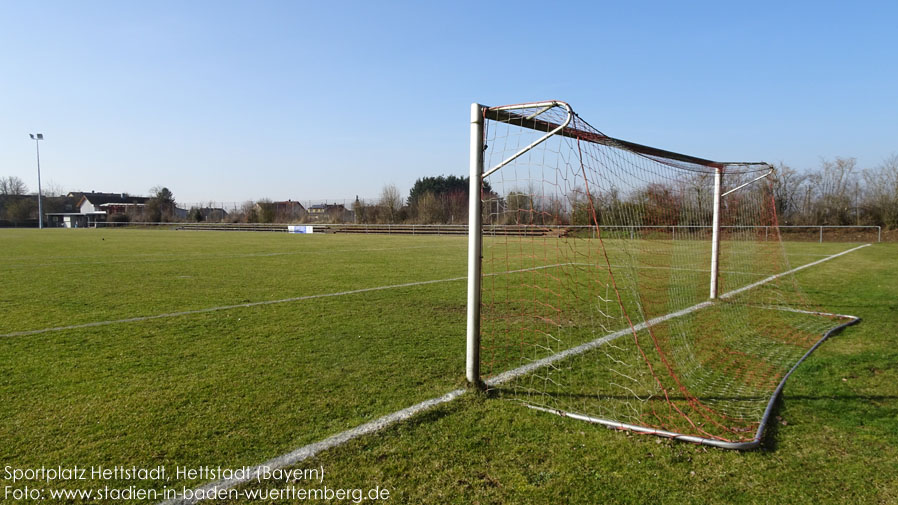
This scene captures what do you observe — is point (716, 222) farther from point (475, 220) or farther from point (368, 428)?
point (368, 428)

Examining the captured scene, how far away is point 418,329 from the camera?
19.4ft

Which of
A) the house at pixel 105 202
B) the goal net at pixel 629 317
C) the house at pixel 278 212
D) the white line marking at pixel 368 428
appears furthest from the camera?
the house at pixel 105 202

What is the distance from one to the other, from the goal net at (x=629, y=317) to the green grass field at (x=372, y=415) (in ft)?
1.01

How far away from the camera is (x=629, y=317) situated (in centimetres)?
648

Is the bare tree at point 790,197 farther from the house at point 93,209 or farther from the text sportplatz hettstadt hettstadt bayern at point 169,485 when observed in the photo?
the house at point 93,209

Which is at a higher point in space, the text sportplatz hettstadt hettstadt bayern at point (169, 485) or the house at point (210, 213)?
the house at point (210, 213)

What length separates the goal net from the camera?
365 centimetres

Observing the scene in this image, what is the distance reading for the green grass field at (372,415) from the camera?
2543 millimetres

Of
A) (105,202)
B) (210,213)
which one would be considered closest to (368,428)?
(210,213)

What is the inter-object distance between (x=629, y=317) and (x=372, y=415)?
4247 mm

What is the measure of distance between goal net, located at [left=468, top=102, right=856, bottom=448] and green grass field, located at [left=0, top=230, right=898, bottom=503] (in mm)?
309

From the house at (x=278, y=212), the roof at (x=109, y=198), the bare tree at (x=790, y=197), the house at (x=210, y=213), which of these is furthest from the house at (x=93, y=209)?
the bare tree at (x=790, y=197)

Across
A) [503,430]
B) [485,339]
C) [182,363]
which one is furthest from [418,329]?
[503,430]

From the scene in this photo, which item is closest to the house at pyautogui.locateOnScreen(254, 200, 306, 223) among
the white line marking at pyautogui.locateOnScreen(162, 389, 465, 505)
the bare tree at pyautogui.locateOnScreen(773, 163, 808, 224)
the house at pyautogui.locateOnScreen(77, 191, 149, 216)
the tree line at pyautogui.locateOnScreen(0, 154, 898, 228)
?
the tree line at pyautogui.locateOnScreen(0, 154, 898, 228)
